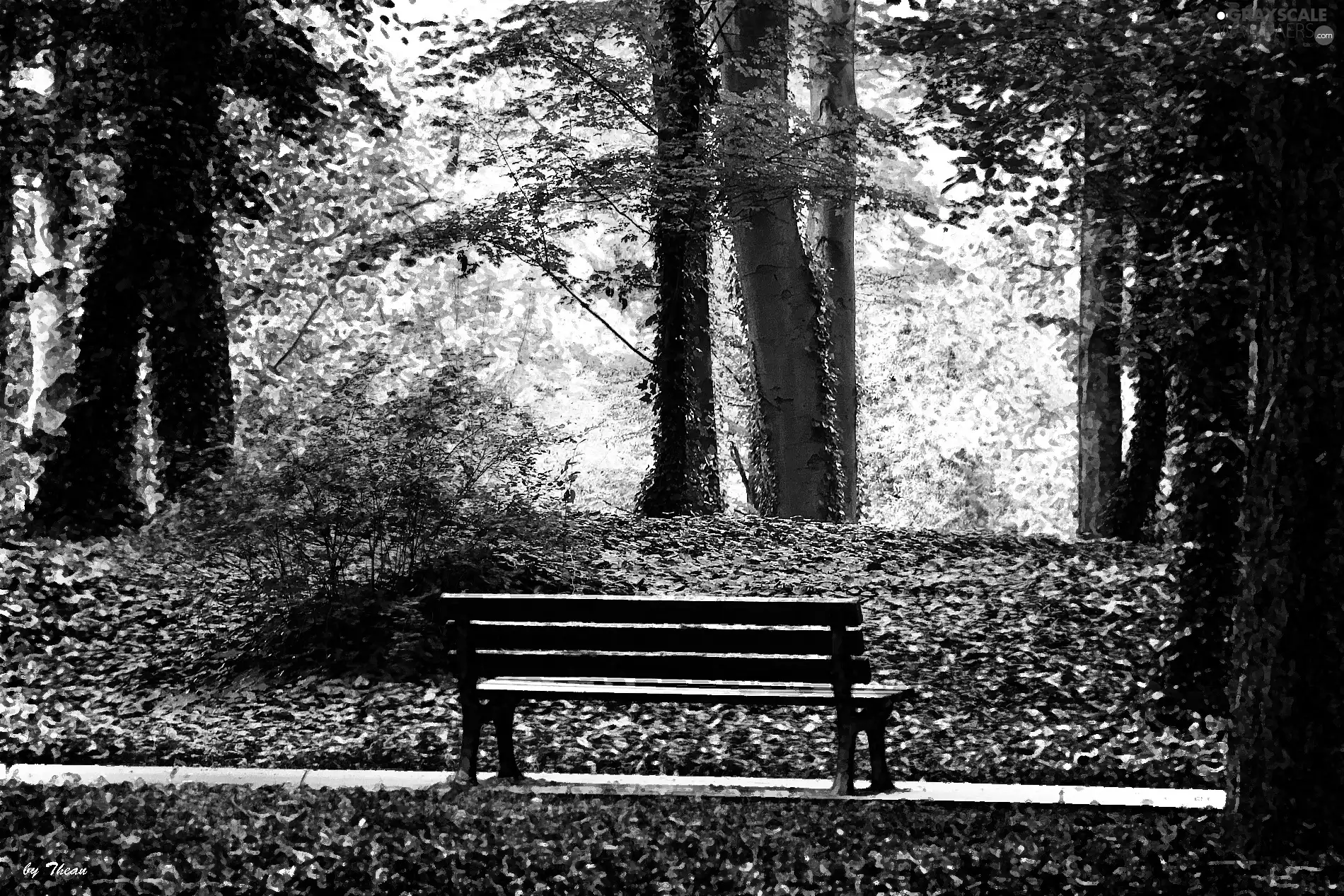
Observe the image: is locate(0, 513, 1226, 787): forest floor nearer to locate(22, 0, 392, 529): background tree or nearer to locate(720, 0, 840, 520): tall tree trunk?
locate(22, 0, 392, 529): background tree

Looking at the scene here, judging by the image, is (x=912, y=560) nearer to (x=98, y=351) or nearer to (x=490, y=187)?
(x=98, y=351)

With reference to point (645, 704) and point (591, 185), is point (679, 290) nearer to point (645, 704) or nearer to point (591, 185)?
point (591, 185)

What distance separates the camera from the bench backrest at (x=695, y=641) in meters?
5.35

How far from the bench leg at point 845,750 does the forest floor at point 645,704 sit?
30cm

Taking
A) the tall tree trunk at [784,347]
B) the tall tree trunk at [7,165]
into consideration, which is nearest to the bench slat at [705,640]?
the tall tree trunk at [784,347]

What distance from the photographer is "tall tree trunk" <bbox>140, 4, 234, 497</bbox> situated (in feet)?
39.2

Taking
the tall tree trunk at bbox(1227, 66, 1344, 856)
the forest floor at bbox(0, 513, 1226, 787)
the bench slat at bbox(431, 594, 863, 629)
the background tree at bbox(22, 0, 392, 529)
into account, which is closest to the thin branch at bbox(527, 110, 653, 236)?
the background tree at bbox(22, 0, 392, 529)

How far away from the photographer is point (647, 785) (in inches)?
213

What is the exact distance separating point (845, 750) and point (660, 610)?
92 centimetres

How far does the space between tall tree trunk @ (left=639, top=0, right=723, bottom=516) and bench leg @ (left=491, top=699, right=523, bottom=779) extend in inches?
298

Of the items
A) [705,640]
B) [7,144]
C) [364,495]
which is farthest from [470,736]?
[7,144]

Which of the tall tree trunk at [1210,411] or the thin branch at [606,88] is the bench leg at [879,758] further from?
the thin branch at [606,88]

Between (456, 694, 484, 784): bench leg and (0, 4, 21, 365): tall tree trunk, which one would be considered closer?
(456, 694, 484, 784): bench leg

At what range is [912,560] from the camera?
10961mm
